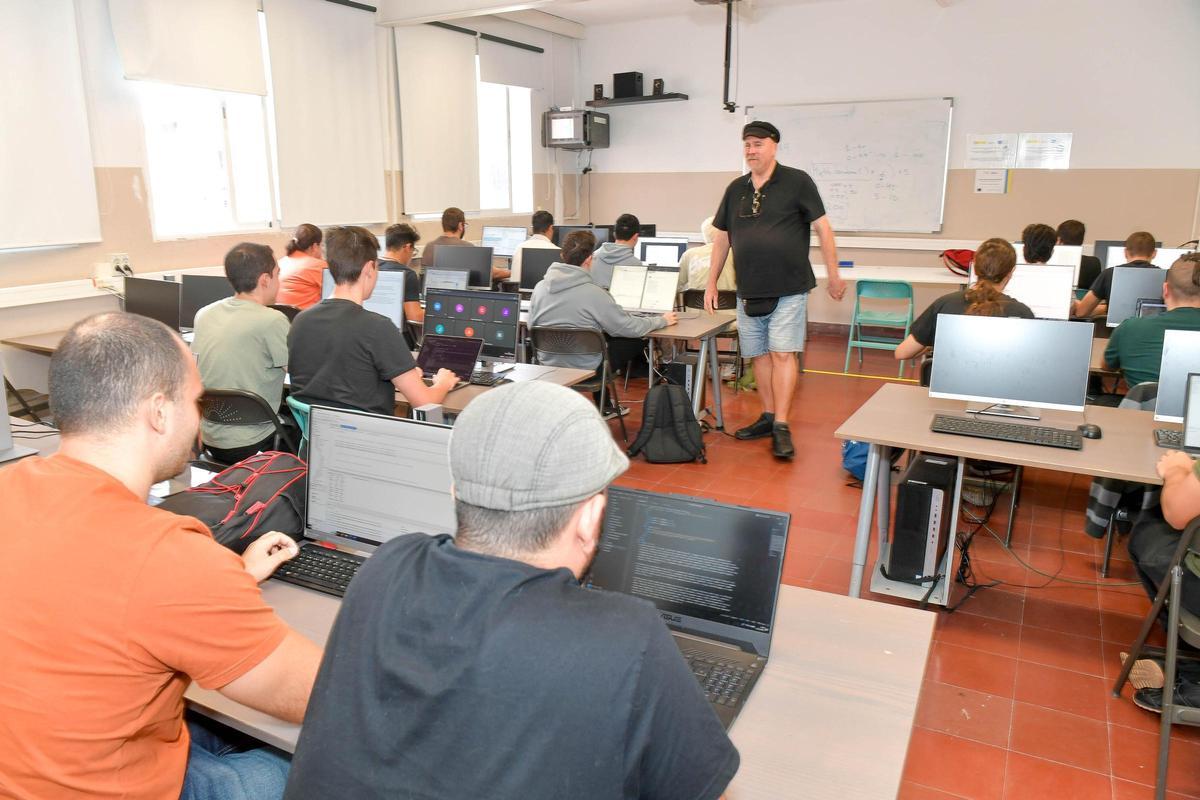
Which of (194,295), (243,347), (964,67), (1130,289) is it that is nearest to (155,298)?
(194,295)

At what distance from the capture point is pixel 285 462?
214 cm

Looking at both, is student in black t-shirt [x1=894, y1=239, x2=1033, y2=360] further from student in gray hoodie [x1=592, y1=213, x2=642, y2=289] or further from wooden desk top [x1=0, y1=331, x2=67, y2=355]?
wooden desk top [x1=0, y1=331, x2=67, y2=355]

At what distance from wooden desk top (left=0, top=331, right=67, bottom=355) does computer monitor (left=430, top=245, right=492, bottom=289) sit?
2.38 metres

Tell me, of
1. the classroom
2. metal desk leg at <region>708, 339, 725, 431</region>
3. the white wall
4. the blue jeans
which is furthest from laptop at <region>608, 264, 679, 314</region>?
the white wall

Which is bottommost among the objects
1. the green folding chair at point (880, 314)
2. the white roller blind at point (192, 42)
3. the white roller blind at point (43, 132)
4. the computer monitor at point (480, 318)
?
the green folding chair at point (880, 314)

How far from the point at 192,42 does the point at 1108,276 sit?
20.9 ft

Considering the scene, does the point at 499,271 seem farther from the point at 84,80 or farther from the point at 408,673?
the point at 408,673

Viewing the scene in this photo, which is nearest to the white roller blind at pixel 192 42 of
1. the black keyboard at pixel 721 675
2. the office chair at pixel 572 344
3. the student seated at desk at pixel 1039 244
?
the office chair at pixel 572 344

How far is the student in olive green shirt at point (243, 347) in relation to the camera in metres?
3.30

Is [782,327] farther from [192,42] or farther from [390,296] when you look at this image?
[192,42]

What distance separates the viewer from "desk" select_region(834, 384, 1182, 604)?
8.61 feet

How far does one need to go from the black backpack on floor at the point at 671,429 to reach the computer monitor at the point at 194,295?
253 centimetres

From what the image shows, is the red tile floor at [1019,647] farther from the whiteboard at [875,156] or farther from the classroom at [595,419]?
the whiteboard at [875,156]

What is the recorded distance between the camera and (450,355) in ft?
12.5
